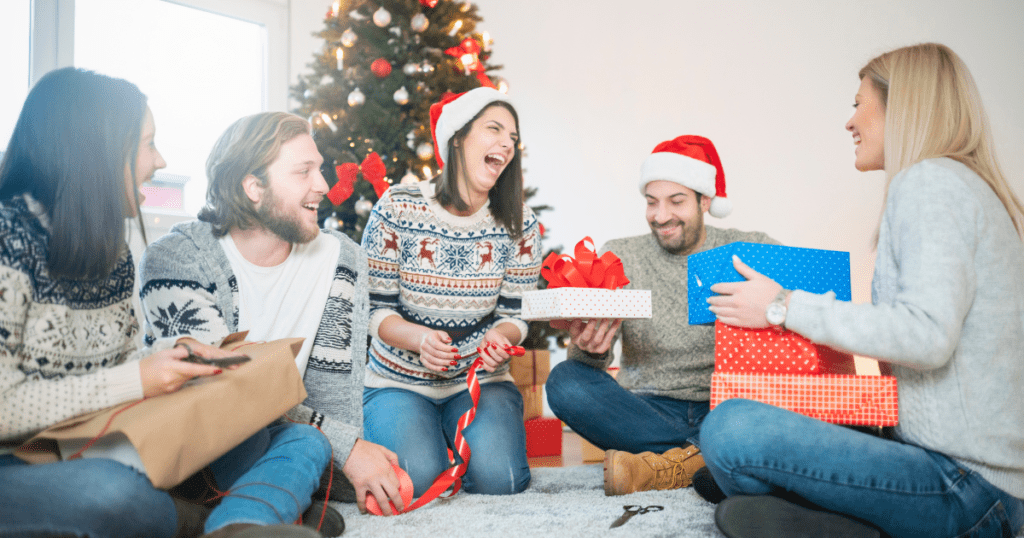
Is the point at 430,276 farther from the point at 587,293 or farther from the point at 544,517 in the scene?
the point at 544,517

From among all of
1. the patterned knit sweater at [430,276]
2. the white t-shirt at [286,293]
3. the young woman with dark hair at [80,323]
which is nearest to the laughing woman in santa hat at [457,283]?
the patterned knit sweater at [430,276]

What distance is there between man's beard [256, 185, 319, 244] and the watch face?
1035 millimetres

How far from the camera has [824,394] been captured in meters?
1.27

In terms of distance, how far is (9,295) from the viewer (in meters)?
0.97

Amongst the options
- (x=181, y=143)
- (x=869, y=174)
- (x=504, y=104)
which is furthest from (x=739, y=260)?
(x=181, y=143)

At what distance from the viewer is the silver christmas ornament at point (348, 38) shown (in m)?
3.02

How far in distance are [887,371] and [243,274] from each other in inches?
56.6

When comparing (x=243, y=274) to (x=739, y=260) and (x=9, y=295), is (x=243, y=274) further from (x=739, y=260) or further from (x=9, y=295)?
(x=739, y=260)

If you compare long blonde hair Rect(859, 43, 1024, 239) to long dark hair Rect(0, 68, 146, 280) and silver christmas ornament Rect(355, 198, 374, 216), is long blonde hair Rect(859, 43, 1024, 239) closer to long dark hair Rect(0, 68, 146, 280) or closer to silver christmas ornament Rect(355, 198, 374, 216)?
long dark hair Rect(0, 68, 146, 280)

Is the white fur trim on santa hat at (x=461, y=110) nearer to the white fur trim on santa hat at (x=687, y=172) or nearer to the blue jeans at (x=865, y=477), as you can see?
the white fur trim on santa hat at (x=687, y=172)

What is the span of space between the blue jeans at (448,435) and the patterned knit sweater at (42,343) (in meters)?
0.78

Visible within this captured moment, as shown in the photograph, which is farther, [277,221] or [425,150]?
[425,150]

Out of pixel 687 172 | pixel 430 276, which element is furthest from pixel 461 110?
pixel 687 172

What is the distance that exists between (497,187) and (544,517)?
101 centimetres
